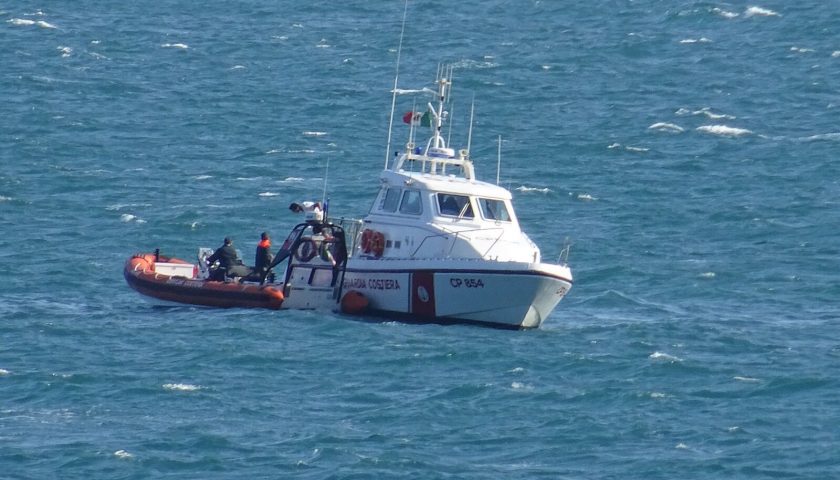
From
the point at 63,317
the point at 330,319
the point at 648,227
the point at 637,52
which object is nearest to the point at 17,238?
the point at 63,317

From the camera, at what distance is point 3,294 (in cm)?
4197

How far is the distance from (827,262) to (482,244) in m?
12.0

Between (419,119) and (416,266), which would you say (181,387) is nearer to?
(416,266)

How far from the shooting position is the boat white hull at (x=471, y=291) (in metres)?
36.8

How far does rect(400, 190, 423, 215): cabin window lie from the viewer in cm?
3931

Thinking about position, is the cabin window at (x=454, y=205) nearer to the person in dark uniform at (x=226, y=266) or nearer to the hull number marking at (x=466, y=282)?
the hull number marking at (x=466, y=282)

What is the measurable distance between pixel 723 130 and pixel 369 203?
57.6ft

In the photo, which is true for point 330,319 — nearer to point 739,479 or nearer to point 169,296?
point 169,296

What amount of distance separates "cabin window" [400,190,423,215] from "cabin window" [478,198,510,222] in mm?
1344

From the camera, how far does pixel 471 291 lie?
122 feet

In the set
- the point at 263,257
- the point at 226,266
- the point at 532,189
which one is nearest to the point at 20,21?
the point at 532,189

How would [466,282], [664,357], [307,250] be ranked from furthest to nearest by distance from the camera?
[307,250] → [466,282] → [664,357]

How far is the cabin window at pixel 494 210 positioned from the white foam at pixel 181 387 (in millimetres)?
9495

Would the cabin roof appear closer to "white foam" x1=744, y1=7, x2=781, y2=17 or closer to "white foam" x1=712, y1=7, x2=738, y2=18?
"white foam" x1=712, y1=7, x2=738, y2=18
